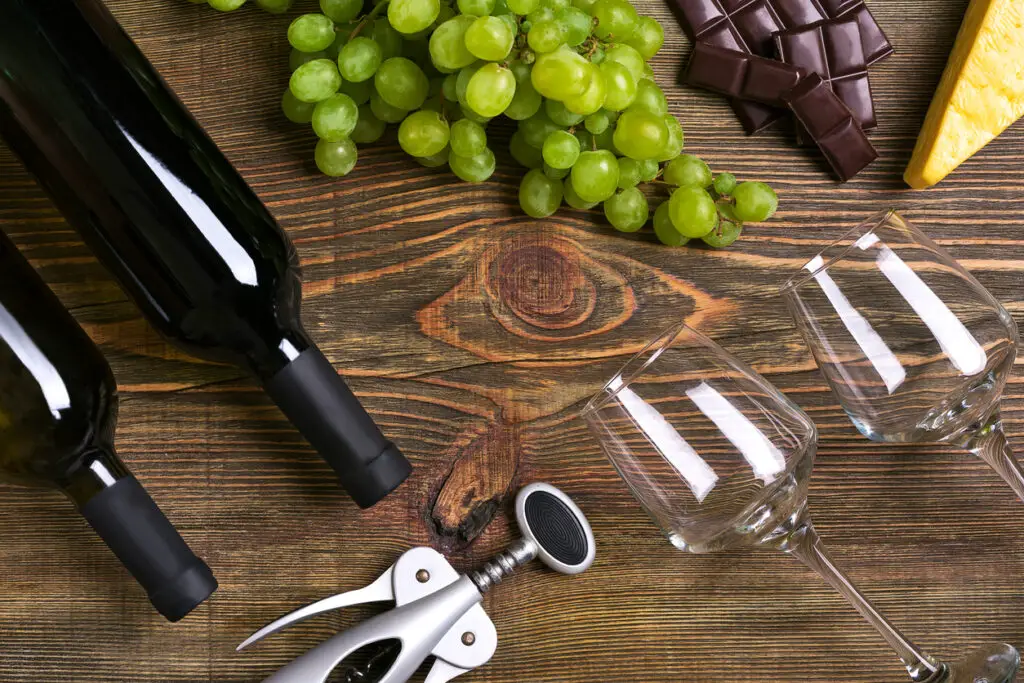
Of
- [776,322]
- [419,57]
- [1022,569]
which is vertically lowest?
[1022,569]

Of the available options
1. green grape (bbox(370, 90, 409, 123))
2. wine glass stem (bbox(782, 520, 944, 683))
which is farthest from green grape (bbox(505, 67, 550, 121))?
wine glass stem (bbox(782, 520, 944, 683))

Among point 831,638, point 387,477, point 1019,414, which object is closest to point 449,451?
point 387,477

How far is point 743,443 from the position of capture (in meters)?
0.66

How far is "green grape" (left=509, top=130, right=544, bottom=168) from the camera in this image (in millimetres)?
825

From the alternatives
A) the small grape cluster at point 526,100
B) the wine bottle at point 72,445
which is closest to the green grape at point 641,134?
the small grape cluster at point 526,100

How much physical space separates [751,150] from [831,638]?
479mm

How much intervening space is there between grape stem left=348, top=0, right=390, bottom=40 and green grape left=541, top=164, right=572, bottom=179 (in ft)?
0.67

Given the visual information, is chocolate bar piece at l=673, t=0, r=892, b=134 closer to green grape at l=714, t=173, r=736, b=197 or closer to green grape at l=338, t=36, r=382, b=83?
green grape at l=714, t=173, r=736, b=197

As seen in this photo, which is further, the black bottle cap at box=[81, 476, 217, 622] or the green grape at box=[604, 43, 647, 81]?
the green grape at box=[604, 43, 647, 81]

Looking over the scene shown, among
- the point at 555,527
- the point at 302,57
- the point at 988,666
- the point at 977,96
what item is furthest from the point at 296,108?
the point at 988,666

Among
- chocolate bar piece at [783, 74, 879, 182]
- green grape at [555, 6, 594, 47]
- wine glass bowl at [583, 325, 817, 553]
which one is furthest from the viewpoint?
chocolate bar piece at [783, 74, 879, 182]

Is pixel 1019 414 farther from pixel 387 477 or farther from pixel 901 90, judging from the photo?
pixel 387 477

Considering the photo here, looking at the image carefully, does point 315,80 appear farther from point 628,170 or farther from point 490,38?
point 628,170

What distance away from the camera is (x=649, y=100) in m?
0.80
